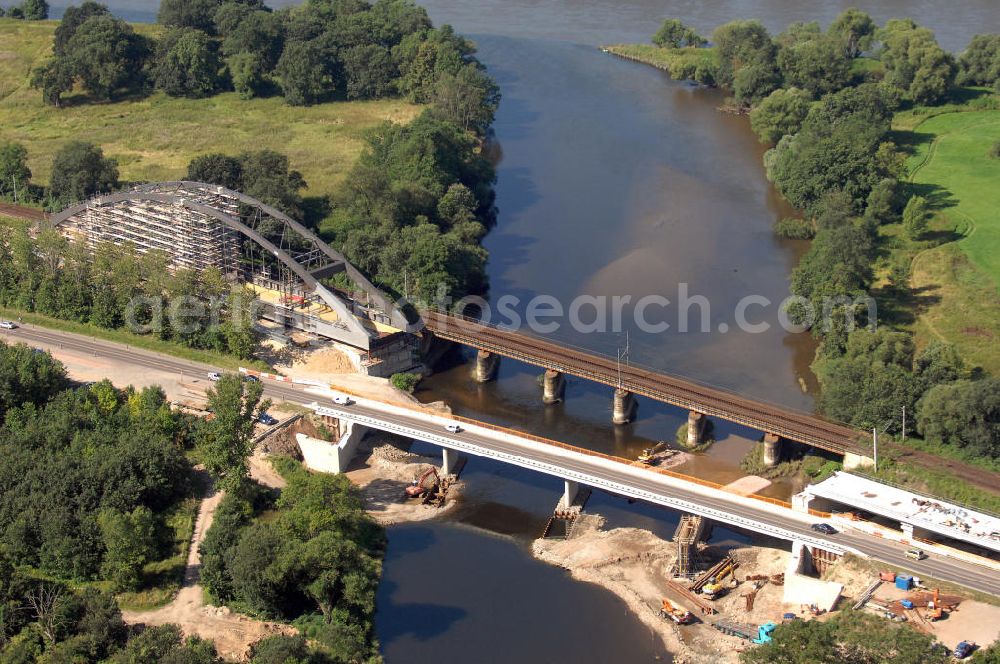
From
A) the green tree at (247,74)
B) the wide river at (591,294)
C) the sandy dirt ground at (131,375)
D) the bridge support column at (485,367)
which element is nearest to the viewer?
the wide river at (591,294)

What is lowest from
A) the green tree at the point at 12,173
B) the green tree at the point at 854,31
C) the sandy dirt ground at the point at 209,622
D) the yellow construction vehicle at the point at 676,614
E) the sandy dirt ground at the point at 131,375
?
the sandy dirt ground at the point at 209,622

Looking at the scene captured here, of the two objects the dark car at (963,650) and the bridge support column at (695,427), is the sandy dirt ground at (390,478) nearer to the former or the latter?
the bridge support column at (695,427)

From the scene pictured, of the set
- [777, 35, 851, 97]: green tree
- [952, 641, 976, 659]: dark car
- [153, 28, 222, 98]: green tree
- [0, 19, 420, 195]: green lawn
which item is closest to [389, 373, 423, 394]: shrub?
[0, 19, 420, 195]: green lawn

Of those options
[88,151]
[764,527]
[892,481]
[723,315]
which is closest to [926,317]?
[723,315]

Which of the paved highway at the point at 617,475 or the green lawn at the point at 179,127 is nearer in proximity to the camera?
the paved highway at the point at 617,475

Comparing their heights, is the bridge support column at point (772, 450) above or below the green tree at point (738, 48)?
below

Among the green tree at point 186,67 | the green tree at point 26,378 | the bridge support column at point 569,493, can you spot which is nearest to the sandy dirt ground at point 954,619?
the bridge support column at point 569,493

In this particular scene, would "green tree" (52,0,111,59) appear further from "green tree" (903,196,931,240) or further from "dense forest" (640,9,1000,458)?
"green tree" (903,196,931,240)
